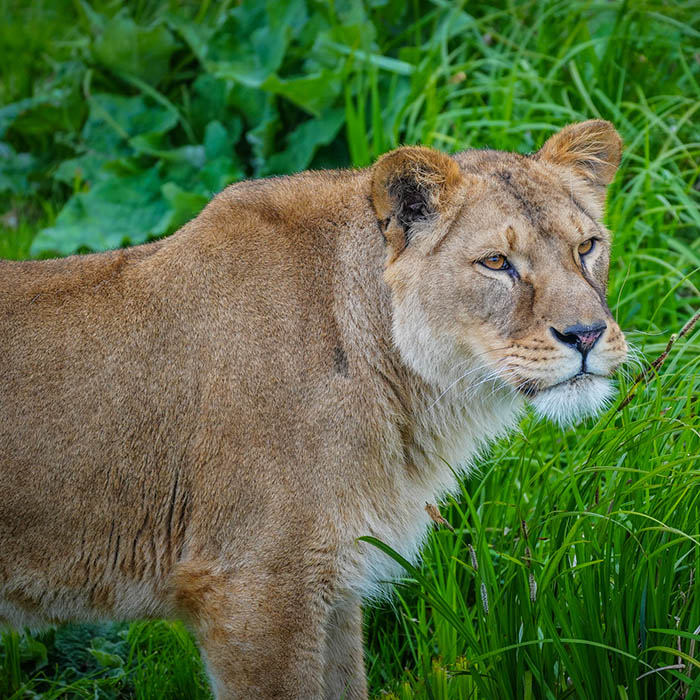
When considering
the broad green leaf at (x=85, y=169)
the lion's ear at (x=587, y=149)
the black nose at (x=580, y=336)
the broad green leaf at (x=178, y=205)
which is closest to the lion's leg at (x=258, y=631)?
the black nose at (x=580, y=336)

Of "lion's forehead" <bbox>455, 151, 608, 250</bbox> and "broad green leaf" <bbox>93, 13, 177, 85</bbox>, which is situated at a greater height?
"lion's forehead" <bbox>455, 151, 608, 250</bbox>

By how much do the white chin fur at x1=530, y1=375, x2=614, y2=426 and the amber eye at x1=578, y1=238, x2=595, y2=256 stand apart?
457mm

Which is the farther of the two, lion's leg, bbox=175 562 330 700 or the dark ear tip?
the dark ear tip

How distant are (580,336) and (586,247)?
0.44 metres

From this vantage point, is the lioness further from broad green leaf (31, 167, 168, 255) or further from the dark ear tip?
broad green leaf (31, 167, 168, 255)

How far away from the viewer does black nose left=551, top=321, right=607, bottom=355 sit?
3.26 metres

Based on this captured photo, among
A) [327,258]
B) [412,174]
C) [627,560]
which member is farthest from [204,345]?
[627,560]

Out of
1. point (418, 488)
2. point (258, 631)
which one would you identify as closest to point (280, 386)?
point (418, 488)

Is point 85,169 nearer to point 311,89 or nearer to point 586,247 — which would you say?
point 311,89

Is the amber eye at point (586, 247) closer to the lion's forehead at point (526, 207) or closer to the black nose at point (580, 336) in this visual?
the lion's forehead at point (526, 207)

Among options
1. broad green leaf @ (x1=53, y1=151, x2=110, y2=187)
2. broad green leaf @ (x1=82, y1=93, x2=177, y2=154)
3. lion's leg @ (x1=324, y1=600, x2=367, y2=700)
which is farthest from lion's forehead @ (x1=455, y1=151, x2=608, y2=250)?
broad green leaf @ (x1=53, y1=151, x2=110, y2=187)

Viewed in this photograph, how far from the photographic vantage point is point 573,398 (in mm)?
3338

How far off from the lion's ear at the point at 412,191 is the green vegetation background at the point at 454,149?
0.84 metres

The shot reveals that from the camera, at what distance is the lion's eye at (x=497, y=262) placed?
3.45 meters
